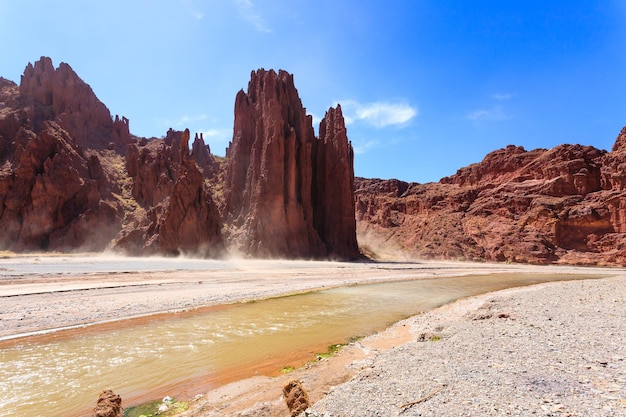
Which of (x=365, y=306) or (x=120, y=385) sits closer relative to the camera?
(x=120, y=385)

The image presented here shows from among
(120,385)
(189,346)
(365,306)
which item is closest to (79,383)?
(120,385)

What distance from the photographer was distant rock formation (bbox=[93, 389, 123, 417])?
5.00 metres

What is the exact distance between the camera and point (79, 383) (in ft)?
23.0

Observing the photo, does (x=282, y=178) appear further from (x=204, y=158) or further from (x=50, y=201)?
(x=50, y=201)

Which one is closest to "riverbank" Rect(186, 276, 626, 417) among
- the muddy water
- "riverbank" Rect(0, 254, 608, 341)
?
the muddy water

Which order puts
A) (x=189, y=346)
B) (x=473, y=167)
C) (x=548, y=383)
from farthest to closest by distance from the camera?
(x=473, y=167) → (x=189, y=346) → (x=548, y=383)

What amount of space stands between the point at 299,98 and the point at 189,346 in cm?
5822

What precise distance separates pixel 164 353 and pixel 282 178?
4604cm

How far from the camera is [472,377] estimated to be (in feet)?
17.3

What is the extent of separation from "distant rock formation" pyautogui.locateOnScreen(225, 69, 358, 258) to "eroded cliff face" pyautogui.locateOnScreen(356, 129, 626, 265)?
65.1ft

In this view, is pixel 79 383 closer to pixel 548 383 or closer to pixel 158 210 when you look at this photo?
pixel 548 383

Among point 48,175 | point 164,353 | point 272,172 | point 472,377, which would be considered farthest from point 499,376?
point 48,175

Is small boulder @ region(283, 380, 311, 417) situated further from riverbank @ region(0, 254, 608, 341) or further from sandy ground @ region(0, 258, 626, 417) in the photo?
riverbank @ region(0, 254, 608, 341)

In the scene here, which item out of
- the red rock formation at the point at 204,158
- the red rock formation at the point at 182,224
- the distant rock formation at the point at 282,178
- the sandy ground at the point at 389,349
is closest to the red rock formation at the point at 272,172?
the distant rock formation at the point at 282,178
